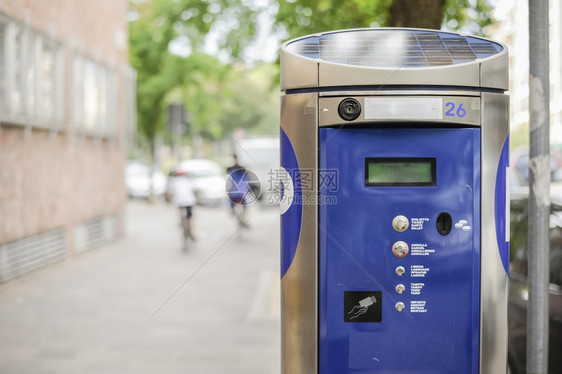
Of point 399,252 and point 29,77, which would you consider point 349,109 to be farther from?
point 29,77

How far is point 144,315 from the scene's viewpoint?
24.3 feet

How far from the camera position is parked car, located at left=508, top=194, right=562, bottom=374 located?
4.13 m

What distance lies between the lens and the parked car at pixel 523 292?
4.13 m

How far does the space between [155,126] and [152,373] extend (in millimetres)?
25406

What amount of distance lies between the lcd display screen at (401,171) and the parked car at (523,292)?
1.36 metres

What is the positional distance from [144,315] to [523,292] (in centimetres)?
431

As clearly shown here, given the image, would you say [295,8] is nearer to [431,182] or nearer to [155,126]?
[431,182]

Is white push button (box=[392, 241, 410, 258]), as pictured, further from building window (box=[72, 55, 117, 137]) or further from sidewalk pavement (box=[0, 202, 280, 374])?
building window (box=[72, 55, 117, 137])

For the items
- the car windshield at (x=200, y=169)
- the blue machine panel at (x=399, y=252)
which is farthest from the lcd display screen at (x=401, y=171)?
the car windshield at (x=200, y=169)

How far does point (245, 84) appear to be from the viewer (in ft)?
186

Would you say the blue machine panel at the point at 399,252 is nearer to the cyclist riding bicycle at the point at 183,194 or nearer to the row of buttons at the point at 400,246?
the row of buttons at the point at 400,246

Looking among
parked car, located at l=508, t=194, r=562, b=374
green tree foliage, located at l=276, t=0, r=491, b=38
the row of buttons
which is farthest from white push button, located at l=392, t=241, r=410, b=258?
green tree foliage, located at l=276, t=0, r=491, b=38

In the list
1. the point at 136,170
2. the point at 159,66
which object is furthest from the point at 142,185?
the point at 159,66

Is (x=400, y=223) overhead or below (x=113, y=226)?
overhead
